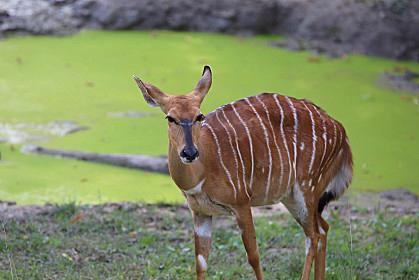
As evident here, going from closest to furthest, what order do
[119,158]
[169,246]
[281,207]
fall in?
[169,246]
[281,207]
[119,158]

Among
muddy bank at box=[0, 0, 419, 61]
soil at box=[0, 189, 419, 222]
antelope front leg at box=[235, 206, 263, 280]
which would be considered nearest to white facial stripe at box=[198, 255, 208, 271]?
antelope front leg at box=[235, 206, 263, 280]

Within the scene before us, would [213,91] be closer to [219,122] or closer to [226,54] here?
[226,54]

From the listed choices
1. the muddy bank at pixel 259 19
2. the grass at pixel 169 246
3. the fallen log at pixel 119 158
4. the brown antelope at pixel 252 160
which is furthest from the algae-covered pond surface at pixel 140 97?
the brown antelope at pixel 252 160

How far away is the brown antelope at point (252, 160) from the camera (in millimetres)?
4398

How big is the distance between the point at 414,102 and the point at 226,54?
2312 millimetres

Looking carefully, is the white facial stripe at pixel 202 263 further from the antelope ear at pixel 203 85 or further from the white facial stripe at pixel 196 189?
the antelope ear at pixel 203 85

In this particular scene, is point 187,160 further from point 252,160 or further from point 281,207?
point 281,207

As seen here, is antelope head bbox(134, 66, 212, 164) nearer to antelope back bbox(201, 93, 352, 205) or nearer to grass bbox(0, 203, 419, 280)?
antelope back bbox(201, 93, 352, 205)

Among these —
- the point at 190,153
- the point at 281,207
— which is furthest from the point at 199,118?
the point at 281,207

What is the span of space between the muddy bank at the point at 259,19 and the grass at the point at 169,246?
4.40m

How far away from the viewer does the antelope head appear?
13.8 feet

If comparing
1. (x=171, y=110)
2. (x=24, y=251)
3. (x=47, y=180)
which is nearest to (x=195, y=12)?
(x=47, y=180)

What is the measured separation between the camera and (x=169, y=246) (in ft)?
18.8

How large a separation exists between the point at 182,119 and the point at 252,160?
60 cm
